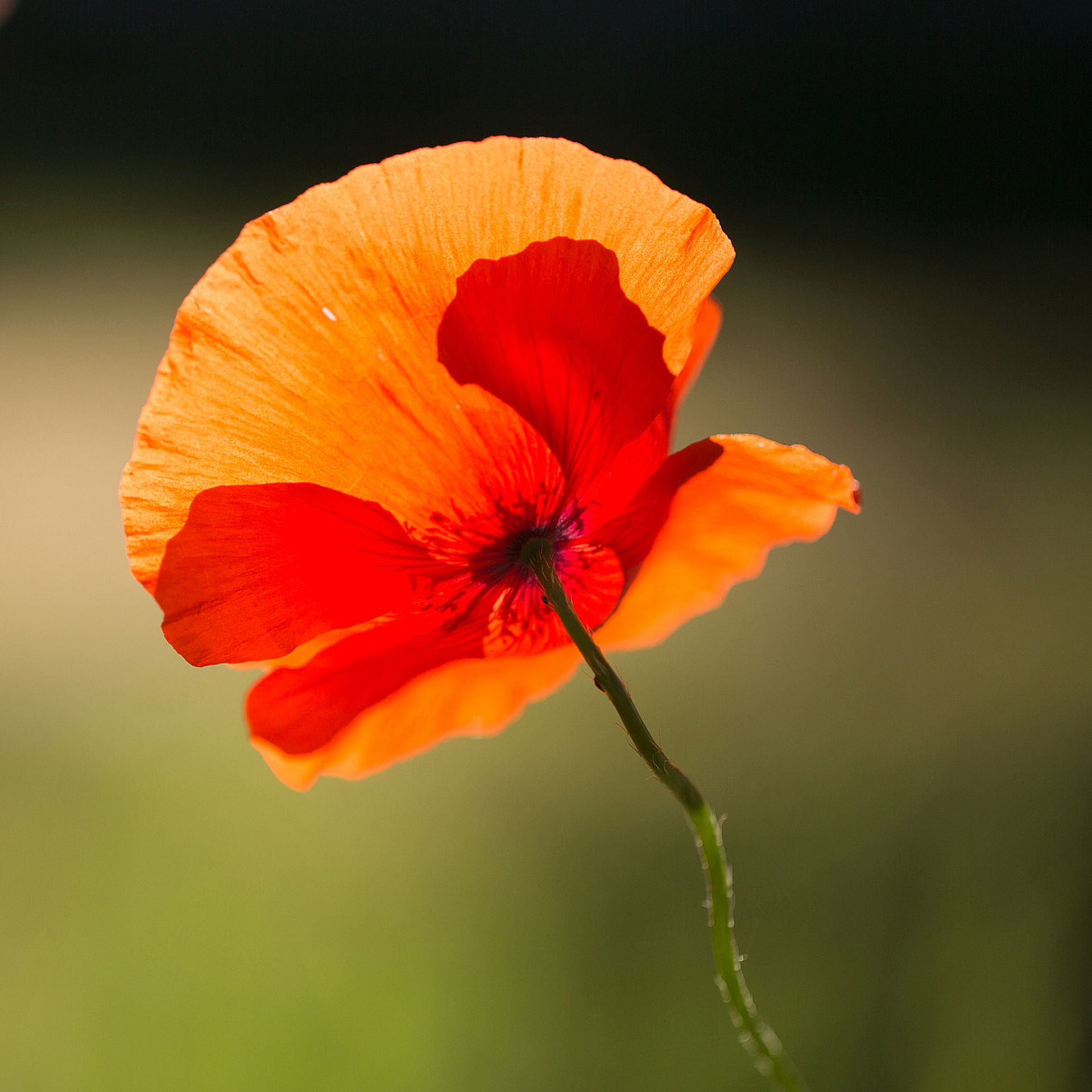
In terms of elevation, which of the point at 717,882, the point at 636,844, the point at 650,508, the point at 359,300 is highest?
the point at 359,300

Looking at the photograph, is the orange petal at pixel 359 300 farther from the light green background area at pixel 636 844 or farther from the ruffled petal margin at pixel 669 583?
the light green background area at pixel 636 844

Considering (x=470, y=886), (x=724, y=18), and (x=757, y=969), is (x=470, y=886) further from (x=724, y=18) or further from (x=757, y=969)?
(x=724, y=18)

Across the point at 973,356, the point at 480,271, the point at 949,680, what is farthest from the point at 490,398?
the point at 973,356

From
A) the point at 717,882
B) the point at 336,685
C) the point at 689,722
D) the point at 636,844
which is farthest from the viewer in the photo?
the point at 689,722

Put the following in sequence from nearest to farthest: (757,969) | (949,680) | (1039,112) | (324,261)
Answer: (324,261)
(757,969)
(949,680)
(1039,112)

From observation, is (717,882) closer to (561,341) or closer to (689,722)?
(561,341)

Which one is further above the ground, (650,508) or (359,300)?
(359,300)

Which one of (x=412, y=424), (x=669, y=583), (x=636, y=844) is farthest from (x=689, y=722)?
(x=412, y=424)

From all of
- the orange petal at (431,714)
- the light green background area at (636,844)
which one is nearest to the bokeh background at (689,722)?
the light green background area at (636,844)
